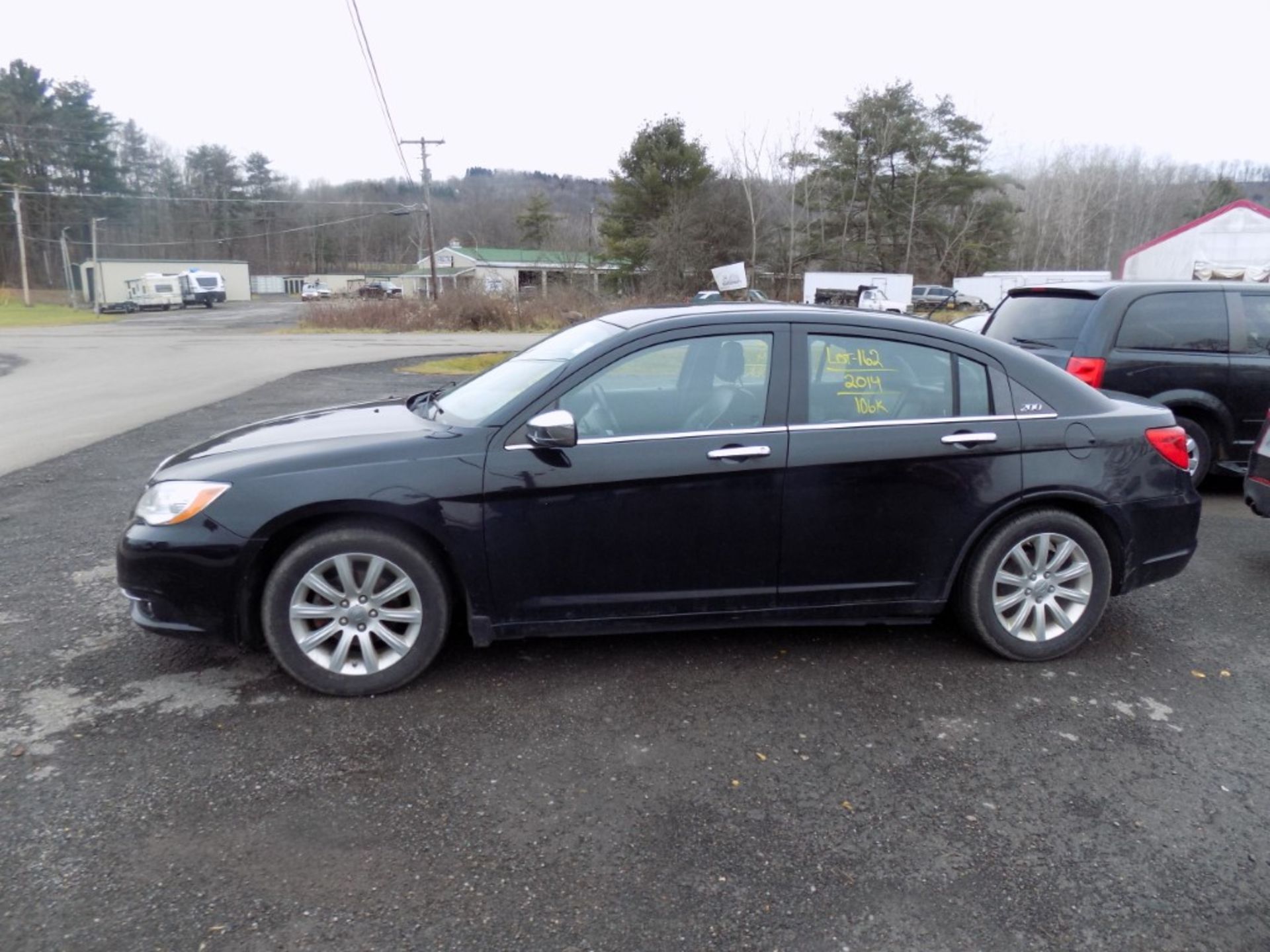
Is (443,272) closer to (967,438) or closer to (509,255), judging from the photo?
(509,255)

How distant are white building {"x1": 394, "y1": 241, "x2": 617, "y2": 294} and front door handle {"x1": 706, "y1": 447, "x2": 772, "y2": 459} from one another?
37.8 metres

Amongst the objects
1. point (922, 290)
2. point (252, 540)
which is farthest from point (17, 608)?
point (922, 290)

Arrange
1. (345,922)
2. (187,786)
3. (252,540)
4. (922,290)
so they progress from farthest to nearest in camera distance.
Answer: (922,290) < (252,540) < (187,786) < (345,922)

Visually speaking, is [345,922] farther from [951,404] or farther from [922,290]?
[922,290]

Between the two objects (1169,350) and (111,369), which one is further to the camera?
(111,369)

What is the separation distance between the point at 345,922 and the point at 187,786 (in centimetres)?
100

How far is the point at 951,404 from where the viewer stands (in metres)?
4.10

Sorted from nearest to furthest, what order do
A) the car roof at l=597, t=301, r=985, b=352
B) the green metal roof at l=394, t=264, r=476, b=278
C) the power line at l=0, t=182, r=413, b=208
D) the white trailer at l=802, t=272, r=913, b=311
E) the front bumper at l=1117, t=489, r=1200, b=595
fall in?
1. the car roof at l=597, t=301, r=985, b=352
2. the front bumper at l=1117, t=489, r=1200, b=595
3. the white trailer at l=802, t=272, r=913, b=311
4. the green metal roof at l=394, t=264, r=476, b=278
5. the power line at l=0, t=182, r=413, b=208

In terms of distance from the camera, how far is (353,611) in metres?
3.68

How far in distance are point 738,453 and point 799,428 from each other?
0.31 m

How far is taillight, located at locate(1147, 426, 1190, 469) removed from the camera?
425cm

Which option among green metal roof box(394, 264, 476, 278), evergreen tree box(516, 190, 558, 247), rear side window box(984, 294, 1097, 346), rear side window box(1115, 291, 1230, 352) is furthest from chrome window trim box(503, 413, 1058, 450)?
evergreen tree box(516, 190, 558, 247)

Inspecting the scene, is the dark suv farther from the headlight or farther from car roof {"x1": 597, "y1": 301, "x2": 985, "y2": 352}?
the headlight

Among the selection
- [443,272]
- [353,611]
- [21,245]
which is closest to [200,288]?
[21,245]
